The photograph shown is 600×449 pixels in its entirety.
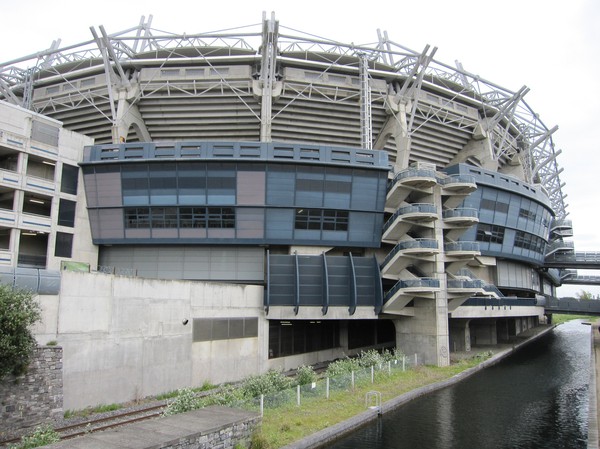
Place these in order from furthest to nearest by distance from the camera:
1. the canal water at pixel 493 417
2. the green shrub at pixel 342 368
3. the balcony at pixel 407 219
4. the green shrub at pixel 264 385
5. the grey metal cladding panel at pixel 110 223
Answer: the grey metal cladding panel at pixel 110 223
the balcony at pixel 407 219
the green shrub at pixel 342 368
the green shrub at pixel 264 385
the canal water at pixel 493 417

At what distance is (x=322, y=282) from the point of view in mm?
38719

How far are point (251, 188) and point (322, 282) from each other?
1086 cm

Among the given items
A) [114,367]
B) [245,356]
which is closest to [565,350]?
[245,356]

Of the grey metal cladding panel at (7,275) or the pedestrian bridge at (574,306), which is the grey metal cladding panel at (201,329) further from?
the pedestrian bridge at (574,306)

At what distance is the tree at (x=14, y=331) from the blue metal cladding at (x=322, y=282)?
2002 cm

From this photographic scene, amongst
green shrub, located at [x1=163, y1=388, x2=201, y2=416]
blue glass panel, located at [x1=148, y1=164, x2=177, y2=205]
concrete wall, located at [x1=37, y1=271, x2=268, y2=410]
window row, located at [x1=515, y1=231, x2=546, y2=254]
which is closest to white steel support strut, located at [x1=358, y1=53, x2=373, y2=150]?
blue glass panel, located at [x1=148, y1=164, x2=177, y2=205]

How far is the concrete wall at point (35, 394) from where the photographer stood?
61.4 feet

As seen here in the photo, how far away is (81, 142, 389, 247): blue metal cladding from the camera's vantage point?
3997 cm

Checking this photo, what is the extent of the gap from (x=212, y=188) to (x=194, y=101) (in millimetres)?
13227

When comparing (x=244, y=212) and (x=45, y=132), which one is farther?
(x=244, y=212)

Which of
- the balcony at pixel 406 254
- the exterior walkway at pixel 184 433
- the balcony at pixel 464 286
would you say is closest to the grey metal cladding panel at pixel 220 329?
the balcony at pixel 406 254

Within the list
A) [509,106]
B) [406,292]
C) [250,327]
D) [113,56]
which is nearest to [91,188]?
[113,56]

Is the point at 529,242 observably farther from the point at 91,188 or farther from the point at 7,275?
the point at 7,275

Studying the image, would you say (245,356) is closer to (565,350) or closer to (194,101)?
(194,101)
